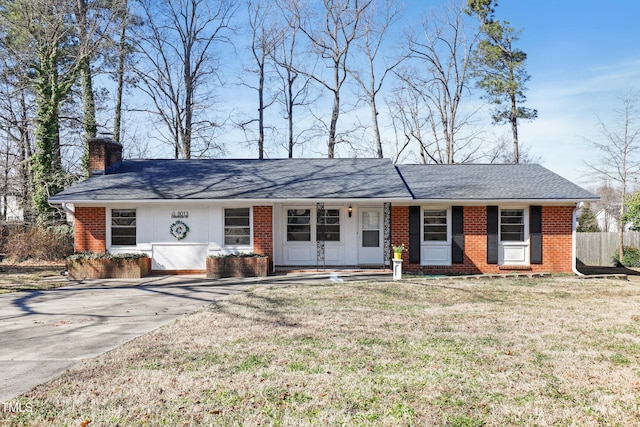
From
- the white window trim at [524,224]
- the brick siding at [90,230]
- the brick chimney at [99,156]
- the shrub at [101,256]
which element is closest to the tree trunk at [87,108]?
the brick chimney at [99,156]

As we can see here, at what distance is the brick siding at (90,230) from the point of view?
45.6 feet

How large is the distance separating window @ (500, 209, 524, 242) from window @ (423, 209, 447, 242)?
6.09 feet

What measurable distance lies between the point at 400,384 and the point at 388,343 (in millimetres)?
1528

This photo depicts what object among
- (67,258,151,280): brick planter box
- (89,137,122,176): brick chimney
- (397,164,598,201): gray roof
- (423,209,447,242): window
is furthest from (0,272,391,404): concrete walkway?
(89,137,122,176): brick chimney

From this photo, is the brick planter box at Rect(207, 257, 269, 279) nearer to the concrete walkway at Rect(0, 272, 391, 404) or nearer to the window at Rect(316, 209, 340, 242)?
the concrete walkway at Rect(0, 272, 391, 404)

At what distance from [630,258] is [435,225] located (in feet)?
35.4

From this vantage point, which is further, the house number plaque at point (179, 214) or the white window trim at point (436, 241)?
the white window trim at point (436, 241)

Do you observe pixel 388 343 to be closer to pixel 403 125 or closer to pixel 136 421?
pixel 136 421

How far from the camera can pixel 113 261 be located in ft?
44.0

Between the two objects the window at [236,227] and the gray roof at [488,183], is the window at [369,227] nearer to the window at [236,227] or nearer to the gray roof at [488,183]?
the gray roof at [488,183]

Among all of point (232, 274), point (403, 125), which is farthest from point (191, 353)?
point (403, 125)

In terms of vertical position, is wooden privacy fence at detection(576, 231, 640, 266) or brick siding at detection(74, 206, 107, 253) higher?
brick siding at detection(74, 206, 107, 253)

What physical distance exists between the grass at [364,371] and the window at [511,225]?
20.8ft

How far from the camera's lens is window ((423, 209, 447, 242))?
14570mm
